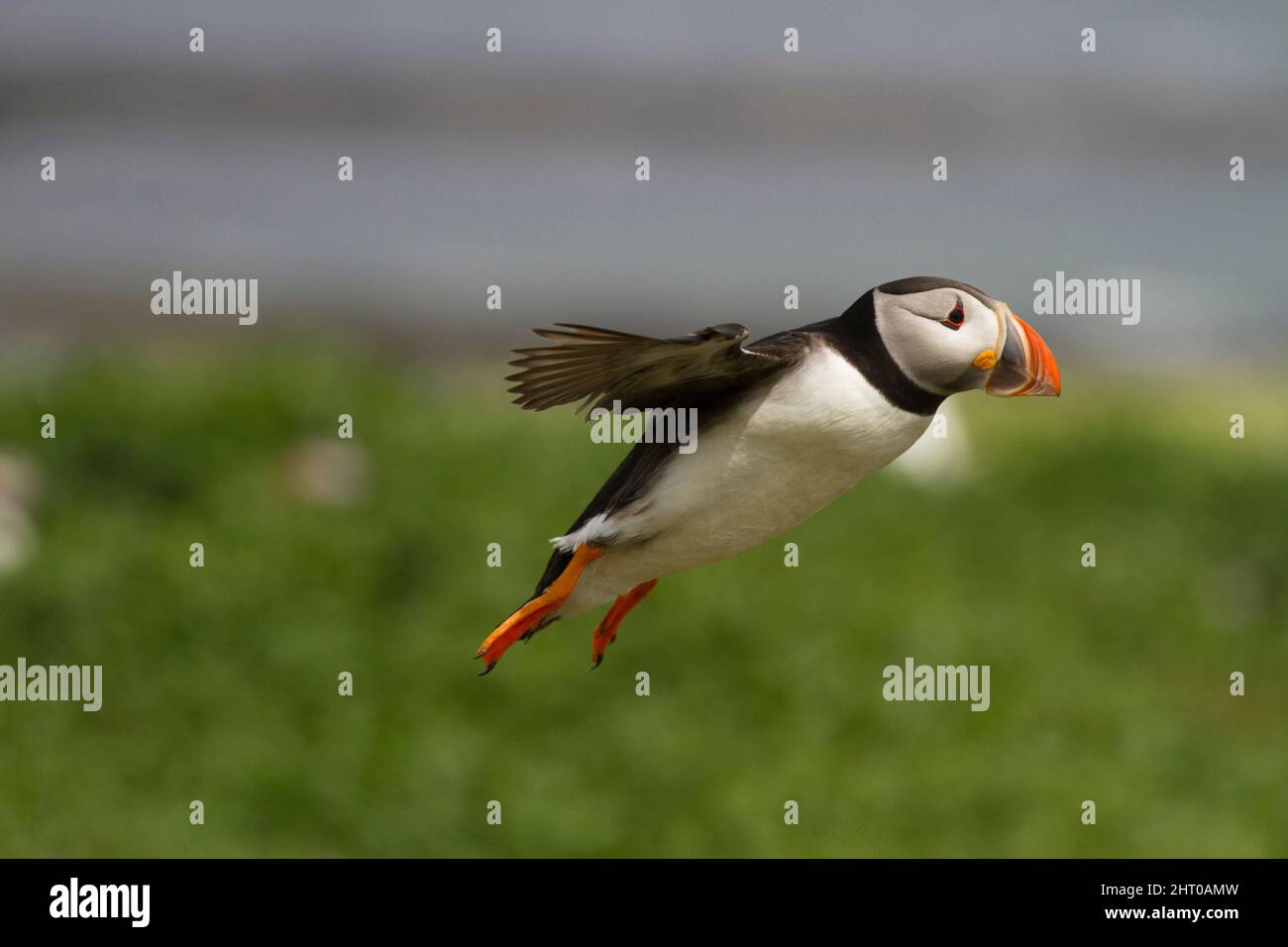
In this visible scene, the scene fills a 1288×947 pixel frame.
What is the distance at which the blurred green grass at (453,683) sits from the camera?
16.7 metres

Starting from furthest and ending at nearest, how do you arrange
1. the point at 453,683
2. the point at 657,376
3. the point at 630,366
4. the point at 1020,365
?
the point at 453,683, the point at 657,376, the point at 630,366, the point at 1020,365

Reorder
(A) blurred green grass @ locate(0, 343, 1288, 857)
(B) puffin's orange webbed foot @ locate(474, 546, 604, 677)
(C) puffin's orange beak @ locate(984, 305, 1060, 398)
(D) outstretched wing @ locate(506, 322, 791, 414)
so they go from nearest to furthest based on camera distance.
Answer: (C) puffin's orange beak @ locate(984, 305, 1060, 398) → (D) outstretched wing @ locate(506, 322, 791, 414) → (B) puffin's orange webbed foot @ locate(474, 546, 604, 677) → (A) blurred green grass @ locate(0, 343, 1288, 857)

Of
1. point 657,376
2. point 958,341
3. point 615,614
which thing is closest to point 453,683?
point 615,614

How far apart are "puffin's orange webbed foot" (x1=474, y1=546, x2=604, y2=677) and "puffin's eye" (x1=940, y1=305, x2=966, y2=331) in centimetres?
50

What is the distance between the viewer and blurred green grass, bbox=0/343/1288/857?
1666 centimetres

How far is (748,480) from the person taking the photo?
1.78 m

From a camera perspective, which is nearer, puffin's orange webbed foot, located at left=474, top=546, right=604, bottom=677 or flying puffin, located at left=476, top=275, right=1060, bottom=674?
flying puffin, located at left=476, top=275, right=1060, bottom=674

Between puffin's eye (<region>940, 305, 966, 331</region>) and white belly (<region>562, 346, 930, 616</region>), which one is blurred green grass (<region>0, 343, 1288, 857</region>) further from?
puffin's eye (<region>940, 305, 966, 331</region>)

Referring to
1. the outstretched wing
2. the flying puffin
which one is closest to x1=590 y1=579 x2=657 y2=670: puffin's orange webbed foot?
the flying puffin

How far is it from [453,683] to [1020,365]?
1679 cm

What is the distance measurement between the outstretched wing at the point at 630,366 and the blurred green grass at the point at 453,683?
13818 millimetres

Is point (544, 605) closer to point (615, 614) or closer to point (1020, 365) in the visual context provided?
point (615, 614)

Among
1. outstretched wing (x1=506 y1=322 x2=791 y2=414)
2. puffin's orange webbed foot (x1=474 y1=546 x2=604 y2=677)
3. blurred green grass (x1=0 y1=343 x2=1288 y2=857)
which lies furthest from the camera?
blurred green grass (x1=0 y1=343 x2=1288 y2=857)

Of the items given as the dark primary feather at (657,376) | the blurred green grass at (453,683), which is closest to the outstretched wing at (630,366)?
the dark primary feather at (657,376)
